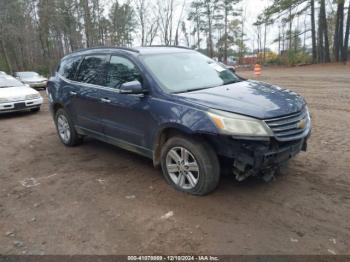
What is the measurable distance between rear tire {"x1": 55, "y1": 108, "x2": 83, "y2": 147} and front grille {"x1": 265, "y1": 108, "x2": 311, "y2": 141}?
391 cm

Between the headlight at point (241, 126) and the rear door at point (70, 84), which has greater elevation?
the rear door at point (70, 84)

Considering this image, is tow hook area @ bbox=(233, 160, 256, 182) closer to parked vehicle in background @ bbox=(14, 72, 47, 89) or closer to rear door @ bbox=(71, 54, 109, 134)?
rear door @ bbox=(71, 54, 109, 134)

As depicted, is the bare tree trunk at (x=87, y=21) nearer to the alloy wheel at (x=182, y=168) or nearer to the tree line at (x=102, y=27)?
the tree line at (x=102, y=27)

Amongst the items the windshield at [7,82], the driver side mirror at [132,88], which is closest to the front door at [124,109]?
the driver side mirror at [132,88]

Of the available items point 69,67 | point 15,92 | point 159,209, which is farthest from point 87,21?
point 159,209

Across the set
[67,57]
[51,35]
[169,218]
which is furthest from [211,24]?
[169,218]

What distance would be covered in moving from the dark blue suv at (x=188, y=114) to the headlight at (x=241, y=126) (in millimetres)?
10

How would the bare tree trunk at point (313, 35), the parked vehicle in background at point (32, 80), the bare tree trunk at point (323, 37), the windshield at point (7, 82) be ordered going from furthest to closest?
1. the bare tree trunk at point (313, 35)
2. the bare tree trunk at point (323, 37)
3. the parked vehicle in background at point (32, 80)
4. the windshield at point (7, 82)

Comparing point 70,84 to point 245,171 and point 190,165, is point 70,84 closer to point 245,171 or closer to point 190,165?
point 190,165

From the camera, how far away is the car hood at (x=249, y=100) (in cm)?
355

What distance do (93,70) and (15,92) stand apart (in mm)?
6349

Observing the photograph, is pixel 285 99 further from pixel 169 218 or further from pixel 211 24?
pixel 211 24

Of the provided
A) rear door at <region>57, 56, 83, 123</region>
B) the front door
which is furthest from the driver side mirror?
rear door at <region>57, 56, 83, 123</region>

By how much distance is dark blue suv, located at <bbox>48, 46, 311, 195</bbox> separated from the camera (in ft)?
11.5
